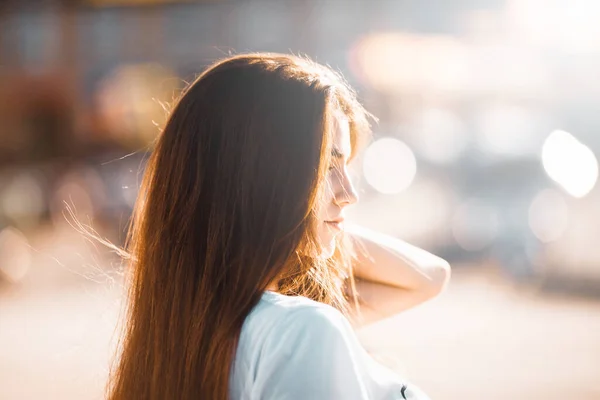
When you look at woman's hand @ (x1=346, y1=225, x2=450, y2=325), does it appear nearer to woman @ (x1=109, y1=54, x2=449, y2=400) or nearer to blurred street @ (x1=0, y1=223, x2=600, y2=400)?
woman @ (x1=109, y1=54, x2=449, y2=400)

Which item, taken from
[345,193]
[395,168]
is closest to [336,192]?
[345,193]

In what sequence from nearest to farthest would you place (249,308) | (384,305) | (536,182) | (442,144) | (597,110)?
(249,308) → (384,305) → (536,182) → (597,110) → (442,144)

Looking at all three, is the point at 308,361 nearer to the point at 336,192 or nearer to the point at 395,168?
the point at 336,192

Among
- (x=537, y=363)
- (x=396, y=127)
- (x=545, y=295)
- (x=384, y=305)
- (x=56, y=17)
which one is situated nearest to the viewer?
(x=384, y=305)

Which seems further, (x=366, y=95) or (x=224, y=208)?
(x=366, y=95)

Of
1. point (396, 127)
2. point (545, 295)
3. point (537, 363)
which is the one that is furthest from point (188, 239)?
point (396, 127)

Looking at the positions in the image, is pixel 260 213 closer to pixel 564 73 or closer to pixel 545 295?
pixel 545 295

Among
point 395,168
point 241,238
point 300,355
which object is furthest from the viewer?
point 395,168

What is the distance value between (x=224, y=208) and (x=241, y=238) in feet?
0.21

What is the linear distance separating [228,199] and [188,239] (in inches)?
4.8

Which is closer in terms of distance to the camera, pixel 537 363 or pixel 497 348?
pixel 537 363

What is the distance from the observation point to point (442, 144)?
20375 mm

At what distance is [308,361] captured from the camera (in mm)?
1308

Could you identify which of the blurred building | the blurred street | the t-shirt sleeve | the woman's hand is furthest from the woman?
the blurred building
